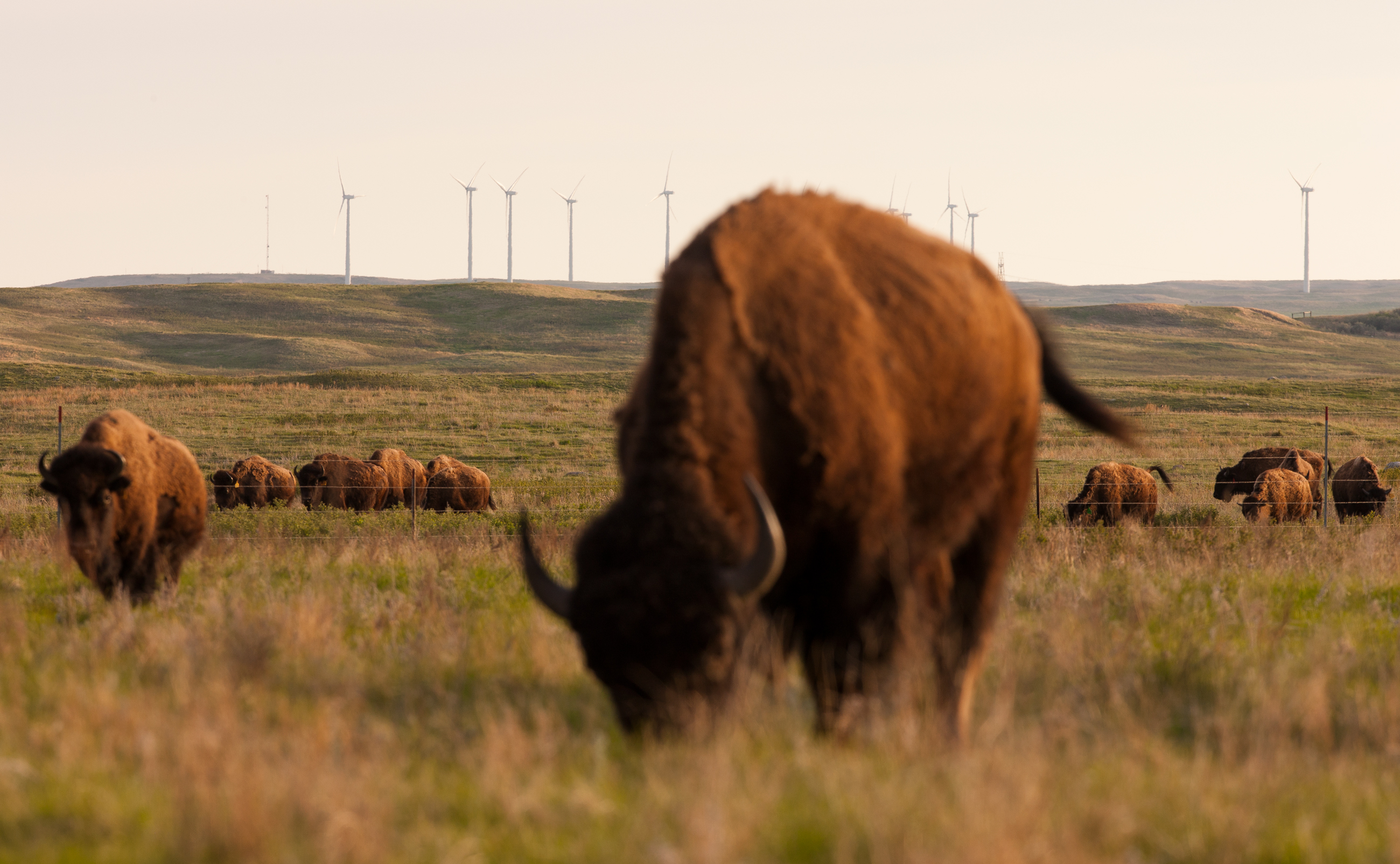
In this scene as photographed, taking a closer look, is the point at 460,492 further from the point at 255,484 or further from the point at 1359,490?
the point at 1359,490

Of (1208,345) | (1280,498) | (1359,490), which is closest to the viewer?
(1280,498)

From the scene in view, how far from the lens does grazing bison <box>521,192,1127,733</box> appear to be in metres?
4.35

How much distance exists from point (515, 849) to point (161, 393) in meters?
46.8

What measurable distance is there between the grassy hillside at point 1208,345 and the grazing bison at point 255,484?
60989 millimetres

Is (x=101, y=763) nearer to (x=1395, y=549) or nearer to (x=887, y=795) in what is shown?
(x=887, y=795)

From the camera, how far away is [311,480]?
22.7 m

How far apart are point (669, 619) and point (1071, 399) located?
314 centimetres

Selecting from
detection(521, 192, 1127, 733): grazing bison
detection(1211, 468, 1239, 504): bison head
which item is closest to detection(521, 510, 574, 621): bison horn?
detection(521, 192, 1127, 733): grazing bison

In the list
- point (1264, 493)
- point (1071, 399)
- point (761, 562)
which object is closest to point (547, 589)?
point (761, 562)

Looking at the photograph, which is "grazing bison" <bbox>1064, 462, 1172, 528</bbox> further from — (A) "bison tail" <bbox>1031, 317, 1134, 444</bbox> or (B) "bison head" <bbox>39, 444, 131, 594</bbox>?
(B) "bison head" <bbox>39, 444, 131, 594</bbox>

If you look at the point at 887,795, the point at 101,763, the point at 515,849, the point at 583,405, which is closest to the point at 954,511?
the point at 887,795

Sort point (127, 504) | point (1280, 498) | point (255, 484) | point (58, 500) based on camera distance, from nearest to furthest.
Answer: point (127, 504) → point (58, 500) → point (1280, 498) → point (255, 484)

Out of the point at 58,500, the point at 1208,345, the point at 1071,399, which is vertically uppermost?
the point at 1208,345

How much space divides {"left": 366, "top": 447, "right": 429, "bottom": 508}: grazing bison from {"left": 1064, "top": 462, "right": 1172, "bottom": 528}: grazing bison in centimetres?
1206
